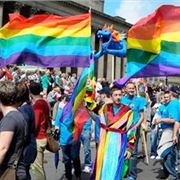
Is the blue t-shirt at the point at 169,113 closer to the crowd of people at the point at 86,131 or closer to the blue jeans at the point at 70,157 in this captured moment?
the crowd of people at the point at 86,131

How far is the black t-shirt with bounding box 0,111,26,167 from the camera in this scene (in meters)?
4.25

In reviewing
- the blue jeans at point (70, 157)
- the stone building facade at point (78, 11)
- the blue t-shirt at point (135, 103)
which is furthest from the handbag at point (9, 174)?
the stone building facade at point (78, 11)

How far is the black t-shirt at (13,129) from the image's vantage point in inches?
167

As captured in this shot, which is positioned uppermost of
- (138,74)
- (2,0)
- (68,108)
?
(2,0)

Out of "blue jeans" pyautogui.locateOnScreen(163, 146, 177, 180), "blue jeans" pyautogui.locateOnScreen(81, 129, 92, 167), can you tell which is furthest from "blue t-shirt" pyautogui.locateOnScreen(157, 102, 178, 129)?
"blue jeans" pyautogui.locateOnScreen(81, 129, 92, 167)

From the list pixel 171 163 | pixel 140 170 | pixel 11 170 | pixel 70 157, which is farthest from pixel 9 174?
pixel 140 170

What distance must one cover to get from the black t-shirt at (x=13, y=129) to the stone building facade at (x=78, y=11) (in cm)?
2857

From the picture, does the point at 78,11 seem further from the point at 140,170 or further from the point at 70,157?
the point at 70,157

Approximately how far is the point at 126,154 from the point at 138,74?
4.84 feet

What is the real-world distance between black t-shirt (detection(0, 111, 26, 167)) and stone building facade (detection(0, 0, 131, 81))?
28.6 m

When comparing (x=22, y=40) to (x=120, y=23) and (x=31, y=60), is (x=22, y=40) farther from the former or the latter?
(x=120, y=23)

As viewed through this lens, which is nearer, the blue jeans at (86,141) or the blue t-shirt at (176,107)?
the blue t-shirt at (176,107)

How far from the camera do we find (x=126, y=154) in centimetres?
713

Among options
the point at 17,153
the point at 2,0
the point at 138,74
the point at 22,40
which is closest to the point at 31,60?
the point at 22,40
